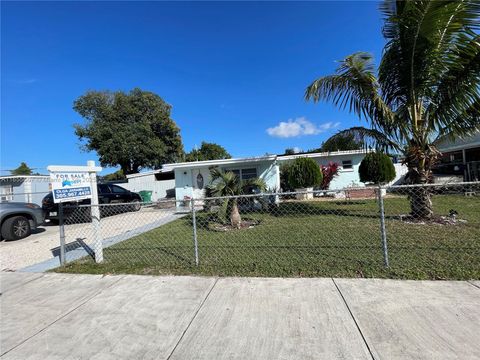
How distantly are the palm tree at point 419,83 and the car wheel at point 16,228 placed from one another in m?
10.3

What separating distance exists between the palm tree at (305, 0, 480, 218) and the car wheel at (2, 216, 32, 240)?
1028cm

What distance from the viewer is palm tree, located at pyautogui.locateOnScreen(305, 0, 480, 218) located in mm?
6605

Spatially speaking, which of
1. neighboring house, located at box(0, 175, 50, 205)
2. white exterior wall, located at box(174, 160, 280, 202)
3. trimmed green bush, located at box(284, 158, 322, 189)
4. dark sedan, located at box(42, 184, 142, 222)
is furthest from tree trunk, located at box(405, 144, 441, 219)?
neighboring house, located at box(0, 175, 50, 205)

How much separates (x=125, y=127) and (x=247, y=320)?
1139 inches

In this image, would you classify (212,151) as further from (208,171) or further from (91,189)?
(91,189)

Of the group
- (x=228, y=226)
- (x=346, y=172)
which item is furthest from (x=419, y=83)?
(x=346, y=172)

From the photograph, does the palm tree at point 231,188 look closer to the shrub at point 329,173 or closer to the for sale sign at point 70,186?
the for sale sign at point 70,186

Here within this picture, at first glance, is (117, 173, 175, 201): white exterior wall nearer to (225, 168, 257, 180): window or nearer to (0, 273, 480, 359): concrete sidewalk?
(225, 168, 257, 180): window

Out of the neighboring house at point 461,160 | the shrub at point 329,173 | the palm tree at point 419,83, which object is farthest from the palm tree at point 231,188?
the neighboring house at point 461,160

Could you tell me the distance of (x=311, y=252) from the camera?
5.57 metres

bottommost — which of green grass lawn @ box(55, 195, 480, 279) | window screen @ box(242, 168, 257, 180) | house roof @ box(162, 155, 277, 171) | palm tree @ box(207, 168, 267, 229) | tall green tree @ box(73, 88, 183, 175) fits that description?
green grass lawn @ box(55, 195, 480, 279)

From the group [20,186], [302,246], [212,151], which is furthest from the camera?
[212,151]

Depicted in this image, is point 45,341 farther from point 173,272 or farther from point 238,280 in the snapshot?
point 238,280

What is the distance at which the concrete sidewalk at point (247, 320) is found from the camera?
2.70 metres
